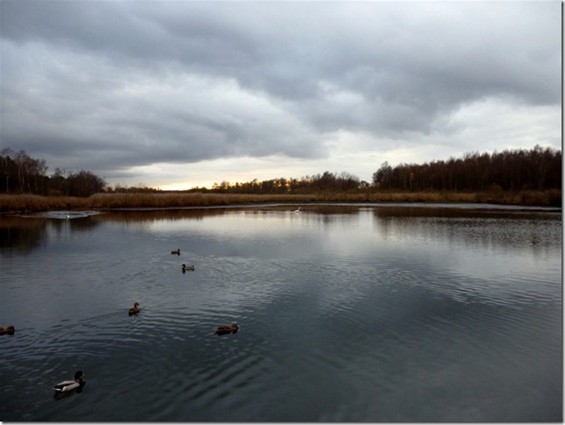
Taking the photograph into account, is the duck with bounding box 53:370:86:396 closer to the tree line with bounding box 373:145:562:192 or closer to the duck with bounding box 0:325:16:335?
the duck with bounding box 0:325:16:335

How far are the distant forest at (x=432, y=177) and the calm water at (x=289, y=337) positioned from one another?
2912 centimetres

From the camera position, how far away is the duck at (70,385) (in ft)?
18.8

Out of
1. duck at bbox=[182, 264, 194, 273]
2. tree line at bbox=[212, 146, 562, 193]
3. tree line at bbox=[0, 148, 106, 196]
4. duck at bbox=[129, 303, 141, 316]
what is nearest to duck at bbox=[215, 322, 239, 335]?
duck at bbox=[129, 303, 141, 316]

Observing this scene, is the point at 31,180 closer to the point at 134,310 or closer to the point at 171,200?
the point at 171,200

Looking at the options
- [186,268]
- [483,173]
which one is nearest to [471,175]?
[483,173]

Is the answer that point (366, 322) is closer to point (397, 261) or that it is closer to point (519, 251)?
point (397, 261)

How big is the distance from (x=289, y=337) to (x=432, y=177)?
301ft

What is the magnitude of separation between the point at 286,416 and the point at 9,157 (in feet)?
243

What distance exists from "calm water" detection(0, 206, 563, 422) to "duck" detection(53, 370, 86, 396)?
0.47 feet

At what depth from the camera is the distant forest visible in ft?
184

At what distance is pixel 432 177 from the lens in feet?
303

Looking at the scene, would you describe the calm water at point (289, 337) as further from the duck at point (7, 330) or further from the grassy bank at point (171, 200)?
the grassy bank at point (171, 200)

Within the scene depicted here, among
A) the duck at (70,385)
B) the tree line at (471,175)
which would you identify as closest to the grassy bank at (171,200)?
the tree line at (471,175)

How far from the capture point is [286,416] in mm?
5332
